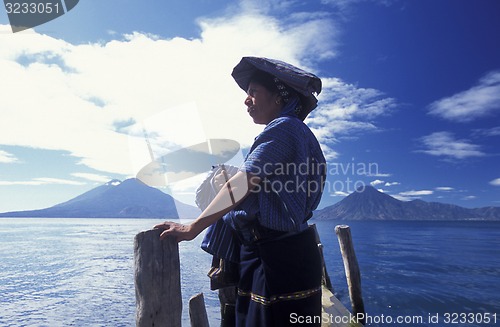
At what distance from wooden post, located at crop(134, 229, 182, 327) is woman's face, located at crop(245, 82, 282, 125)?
3.92ft

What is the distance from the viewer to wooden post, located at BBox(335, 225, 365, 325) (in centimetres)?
1177

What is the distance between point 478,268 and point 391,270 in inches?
491

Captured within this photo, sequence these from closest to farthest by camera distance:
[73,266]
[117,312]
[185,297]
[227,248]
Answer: [227,248] < [117,312] < [185,297] < [73,266]

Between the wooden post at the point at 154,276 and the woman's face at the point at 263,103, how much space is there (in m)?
1.19

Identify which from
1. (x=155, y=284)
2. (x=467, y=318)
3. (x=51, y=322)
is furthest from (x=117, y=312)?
(x=155, y=284)

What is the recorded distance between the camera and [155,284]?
8.16 ft

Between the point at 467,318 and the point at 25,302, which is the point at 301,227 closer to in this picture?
the point at 467,318

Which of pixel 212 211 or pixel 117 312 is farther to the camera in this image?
pixel 117 312

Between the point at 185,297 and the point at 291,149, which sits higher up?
the point at 291,149

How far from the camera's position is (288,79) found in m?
2.25

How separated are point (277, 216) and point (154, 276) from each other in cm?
118

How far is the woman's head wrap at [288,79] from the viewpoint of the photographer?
2.25m

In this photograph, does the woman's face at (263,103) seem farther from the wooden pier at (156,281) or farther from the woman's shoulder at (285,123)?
the wooden pier at (156,281)

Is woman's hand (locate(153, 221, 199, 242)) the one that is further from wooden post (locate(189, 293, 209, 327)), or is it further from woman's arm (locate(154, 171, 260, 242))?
wooden post (locate(189, 293, 209, 327))
